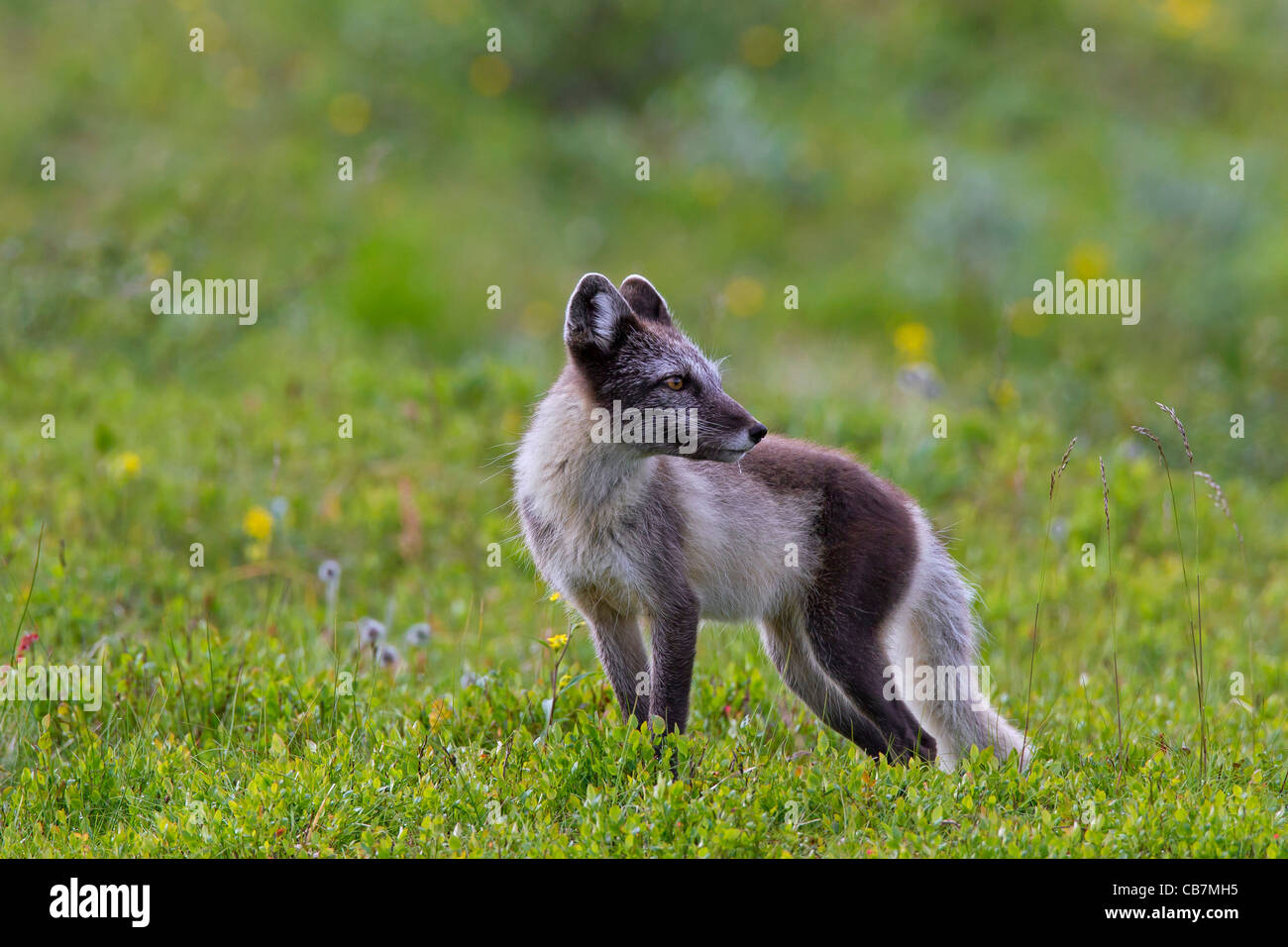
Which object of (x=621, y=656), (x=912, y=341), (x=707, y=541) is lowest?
(x=621, y=656)

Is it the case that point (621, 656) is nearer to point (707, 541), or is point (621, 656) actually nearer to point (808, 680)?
point (707, 541)

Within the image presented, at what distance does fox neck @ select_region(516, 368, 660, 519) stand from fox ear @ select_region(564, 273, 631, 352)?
250mm

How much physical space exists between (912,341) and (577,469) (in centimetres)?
725

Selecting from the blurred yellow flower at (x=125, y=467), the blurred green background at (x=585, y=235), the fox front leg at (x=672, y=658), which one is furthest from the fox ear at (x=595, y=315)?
the blurred yellow flower at (x=125, y=467)

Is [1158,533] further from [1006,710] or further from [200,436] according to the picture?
[200,436]

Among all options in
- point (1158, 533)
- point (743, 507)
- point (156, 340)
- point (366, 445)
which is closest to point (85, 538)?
point (366, 445)

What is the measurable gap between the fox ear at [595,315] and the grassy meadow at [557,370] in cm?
123

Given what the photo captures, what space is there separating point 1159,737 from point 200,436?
22.1ft

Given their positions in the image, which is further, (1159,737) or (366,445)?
(366,445)

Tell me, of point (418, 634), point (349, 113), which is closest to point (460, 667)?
point (418, 634)

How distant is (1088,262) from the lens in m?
14.3

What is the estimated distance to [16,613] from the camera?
21.1ft

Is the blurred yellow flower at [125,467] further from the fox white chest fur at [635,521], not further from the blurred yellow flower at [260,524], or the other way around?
the fox white chest fur at [635,521]

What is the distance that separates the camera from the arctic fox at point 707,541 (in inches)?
203
